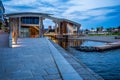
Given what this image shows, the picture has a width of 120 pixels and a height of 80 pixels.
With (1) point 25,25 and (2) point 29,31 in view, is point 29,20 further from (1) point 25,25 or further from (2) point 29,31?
(2) point 29,31

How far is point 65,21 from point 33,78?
4511cm

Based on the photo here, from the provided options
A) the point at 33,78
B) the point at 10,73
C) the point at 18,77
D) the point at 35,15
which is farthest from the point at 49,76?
the point at 35,15

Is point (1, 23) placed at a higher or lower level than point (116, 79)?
higher

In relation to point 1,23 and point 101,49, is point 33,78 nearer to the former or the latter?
point 101,49

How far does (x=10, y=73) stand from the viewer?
6434 mm

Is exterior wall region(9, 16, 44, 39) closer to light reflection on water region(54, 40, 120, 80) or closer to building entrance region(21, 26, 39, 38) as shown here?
building entrance region(21, 26, 39, 38)

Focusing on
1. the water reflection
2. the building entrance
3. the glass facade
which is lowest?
the water reflection

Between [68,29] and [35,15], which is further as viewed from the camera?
[68,29]

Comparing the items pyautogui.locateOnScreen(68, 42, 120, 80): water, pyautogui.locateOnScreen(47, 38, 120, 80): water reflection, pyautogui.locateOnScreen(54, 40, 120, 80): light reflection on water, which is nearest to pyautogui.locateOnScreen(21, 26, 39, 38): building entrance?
pyautogui.locateOnScreen(47, 38, 120, 80): water reflection

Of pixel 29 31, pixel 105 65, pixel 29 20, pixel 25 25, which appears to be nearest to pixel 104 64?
pixel 105 65

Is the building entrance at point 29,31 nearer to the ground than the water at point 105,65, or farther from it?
farther from it

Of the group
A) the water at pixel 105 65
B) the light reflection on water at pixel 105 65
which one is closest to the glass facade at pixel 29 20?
the light reflection on water at pixel 105 65

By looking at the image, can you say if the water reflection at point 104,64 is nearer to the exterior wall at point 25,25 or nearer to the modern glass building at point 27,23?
the modern glass building at point 27,23

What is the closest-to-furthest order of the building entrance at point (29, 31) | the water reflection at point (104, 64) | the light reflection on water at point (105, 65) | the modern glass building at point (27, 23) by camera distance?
the light reflection on water at point (105, 65) → the water reflection at point (104, 64) → the modern glass building at point (27, 23) → the building entrance at point (29, 31)
